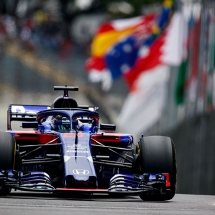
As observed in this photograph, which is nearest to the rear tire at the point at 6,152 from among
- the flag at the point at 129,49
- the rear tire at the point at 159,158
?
the rear tire at the point at 159,158

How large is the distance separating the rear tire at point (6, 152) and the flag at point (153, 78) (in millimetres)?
29964

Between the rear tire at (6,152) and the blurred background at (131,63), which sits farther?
the blurred background at (131,63)

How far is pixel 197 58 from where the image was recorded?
4319cm

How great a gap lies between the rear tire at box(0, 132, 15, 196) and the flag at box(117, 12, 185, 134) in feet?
98.3

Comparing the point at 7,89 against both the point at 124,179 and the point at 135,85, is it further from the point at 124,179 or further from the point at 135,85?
the point at 124,179

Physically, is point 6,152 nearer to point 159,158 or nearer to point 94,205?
point 94,205

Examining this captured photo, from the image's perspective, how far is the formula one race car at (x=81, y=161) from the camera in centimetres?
1920

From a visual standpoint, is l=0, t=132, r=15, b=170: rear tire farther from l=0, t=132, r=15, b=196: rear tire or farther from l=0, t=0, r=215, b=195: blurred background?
l=0, t=0, r=215, b=195: blurred background

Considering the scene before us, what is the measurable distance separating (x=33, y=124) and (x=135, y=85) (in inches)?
1220

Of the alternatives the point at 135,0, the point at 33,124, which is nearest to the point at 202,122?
the point at 33,124

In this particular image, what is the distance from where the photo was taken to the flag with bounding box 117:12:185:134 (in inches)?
1980

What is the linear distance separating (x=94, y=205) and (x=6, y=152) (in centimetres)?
192

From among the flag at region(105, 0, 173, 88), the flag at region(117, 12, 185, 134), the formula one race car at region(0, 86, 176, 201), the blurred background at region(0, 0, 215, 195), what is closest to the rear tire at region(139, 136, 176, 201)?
the formula one race car at region(0, 86, 176, 201)

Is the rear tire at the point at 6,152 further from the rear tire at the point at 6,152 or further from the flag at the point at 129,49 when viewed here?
the flag at the point at 129,49
